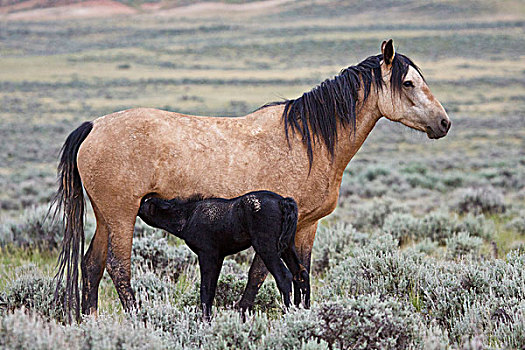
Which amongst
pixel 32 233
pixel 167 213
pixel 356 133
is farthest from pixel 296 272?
pixel 32 233

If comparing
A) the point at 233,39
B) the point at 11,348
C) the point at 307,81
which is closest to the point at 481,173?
the point at 11,348

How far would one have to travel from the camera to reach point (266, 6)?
5728 inches

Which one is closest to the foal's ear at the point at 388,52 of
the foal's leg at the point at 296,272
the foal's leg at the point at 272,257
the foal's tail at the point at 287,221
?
the foal's tail at the point at 287,221

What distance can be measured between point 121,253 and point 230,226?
1046 millimetres

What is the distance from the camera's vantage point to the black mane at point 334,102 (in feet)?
17.4

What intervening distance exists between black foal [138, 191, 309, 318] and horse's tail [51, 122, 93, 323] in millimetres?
837

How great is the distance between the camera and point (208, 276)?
4.80 meters

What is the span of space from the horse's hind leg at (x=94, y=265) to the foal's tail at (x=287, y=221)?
68.1 inches

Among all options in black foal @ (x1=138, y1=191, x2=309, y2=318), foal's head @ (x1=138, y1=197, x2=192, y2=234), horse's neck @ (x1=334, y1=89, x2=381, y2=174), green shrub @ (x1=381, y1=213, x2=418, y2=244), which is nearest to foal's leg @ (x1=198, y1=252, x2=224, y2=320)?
black foal @ (x1=138, y1=191, x2=309, y2=318)

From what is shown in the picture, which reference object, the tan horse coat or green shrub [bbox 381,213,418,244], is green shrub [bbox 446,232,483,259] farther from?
the tan horse coat

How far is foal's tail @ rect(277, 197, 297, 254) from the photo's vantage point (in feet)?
15.2

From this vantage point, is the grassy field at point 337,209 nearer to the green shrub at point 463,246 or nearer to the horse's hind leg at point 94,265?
the green shrub at point 463,246

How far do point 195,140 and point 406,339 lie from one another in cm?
236

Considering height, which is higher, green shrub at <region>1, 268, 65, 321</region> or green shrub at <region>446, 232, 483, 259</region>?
green shrub at <region>1, 268, 65, 321</region>
